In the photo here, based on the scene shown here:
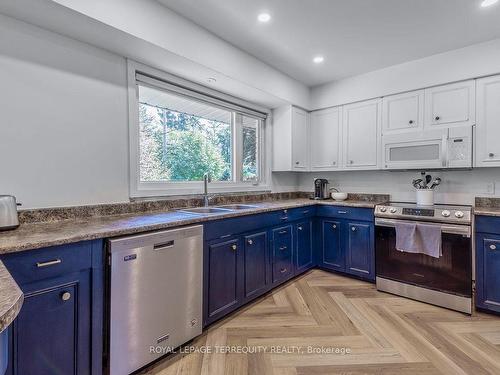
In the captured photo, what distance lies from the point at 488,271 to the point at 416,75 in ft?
6.77

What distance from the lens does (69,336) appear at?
132 cm

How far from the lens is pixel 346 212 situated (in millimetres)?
3100

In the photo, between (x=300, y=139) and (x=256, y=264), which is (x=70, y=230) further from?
(x=300, y=139)

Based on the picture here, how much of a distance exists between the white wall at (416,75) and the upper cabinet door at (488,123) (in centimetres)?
13

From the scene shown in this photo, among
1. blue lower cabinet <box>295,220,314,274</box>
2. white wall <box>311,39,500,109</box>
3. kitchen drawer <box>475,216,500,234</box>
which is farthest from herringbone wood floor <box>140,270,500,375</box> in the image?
white wall <box>311,39,500,109</box>

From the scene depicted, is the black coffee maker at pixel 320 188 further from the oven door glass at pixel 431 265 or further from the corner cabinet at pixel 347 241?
the oven door glass at pixel 431 265

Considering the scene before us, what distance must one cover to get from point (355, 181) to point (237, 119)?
5.97 ft

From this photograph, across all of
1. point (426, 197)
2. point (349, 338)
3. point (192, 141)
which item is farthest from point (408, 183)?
point (192, 141)

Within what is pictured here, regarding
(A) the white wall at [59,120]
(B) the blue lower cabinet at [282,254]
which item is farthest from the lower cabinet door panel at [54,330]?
(B) the blue lower cabinet at [282,254]

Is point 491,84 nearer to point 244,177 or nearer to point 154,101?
point 244,177

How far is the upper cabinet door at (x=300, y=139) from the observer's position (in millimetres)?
3594

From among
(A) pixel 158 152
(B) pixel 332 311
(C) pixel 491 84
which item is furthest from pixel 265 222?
(C) pixel 491 84

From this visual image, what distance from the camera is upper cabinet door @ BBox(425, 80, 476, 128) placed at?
2.66 meters

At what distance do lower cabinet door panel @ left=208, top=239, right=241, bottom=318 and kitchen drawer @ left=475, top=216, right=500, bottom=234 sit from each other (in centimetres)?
210
